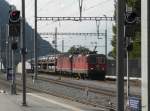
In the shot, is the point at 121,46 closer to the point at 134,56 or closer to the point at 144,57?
the point at 144,57

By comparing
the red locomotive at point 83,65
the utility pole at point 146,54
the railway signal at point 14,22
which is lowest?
the red locomotive at point 83,65

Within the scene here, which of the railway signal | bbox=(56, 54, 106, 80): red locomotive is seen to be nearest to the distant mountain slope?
bbox=(56, 54, 106, 80): red locomotive

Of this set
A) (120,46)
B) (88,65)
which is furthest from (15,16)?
(88,65)

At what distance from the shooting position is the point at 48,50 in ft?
547

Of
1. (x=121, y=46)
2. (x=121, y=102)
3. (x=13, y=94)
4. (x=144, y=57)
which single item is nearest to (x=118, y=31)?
(x=121, y=46)

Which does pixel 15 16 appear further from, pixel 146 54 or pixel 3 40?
pixel 3 40

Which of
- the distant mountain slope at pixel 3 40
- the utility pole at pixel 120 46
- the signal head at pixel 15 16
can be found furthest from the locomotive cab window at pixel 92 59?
the utility pole at pixel 120 46

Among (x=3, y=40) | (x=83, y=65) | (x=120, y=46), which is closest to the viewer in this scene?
(x=120, y=46)

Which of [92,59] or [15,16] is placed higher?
[15,16]

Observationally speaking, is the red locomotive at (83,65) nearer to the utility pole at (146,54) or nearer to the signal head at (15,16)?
the signal head at (15,16)

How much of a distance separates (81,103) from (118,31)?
59.5 feet

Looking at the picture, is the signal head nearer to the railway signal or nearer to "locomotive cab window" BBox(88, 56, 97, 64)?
the railway signal

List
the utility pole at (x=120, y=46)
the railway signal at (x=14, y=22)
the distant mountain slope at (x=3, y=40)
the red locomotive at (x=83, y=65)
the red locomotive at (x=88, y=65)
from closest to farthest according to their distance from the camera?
the utility pole at (x=120, y=46) → the railway signal at (x=14, y=22) → the red locomotive at (x=88, y=65) → the red locomotive at (x=83, y=65) → the distant mountain slope at (x=3, y=40)

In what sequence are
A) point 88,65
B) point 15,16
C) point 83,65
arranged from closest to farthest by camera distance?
1. point 15,16
2. point 88,65
3. point 83,65
